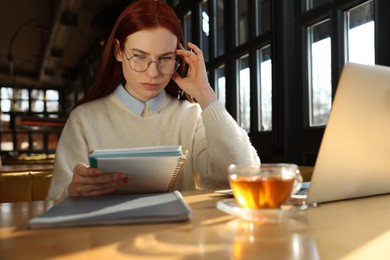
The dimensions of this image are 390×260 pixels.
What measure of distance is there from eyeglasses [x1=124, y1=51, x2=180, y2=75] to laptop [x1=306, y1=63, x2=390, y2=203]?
2.56 ft

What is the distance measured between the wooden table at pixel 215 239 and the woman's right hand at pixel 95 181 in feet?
0.72

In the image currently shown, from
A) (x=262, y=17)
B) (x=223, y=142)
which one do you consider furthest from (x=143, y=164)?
(x=262, y=17)

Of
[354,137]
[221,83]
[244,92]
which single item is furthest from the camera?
[221,83]

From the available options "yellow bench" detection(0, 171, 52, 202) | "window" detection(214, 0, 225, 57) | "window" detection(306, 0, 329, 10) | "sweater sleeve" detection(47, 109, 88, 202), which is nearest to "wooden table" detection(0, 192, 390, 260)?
"sweater sleeve" detection(47, 109, 88, 202)

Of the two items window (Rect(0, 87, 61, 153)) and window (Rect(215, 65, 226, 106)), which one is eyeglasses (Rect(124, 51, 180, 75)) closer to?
window (Rect(215, 65, 226, 106))

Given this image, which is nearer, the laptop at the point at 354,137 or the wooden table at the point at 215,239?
the wooden table at the point at 215,239

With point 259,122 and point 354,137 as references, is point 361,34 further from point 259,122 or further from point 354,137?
point 354,137

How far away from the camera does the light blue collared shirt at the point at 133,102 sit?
1.65 meters

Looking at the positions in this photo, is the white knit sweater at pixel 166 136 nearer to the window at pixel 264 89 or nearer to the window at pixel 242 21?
the window at pixel 264 89

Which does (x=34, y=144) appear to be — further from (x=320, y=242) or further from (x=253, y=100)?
(x=320, y=242)

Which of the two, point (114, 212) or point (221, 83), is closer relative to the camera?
point (114, 212)

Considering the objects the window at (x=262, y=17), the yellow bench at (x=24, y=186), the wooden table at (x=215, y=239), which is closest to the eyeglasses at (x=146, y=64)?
the wooden table at (x=215, y=239)

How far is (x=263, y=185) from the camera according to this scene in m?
0.77

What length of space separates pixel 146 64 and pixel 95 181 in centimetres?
59
